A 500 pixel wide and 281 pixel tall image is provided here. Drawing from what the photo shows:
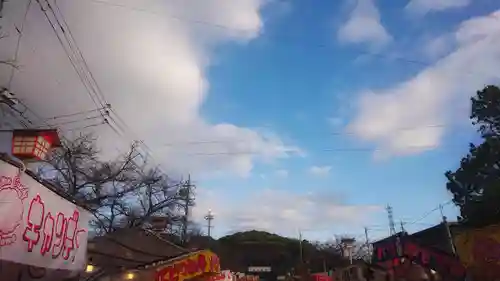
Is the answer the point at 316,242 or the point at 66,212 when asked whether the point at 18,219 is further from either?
the point at 316,242

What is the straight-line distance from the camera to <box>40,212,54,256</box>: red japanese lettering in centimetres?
635

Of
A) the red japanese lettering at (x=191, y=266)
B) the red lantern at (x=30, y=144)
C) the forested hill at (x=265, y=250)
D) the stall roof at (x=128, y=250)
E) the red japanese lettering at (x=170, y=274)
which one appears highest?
the forested hill at (x=265, y=250)

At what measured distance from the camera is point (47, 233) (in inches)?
253

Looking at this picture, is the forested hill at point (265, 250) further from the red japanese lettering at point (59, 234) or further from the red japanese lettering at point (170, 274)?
the red japanese lettering at point (59, 234)

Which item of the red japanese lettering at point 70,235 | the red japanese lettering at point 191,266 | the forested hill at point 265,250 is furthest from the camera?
the forested hill at point 265,250

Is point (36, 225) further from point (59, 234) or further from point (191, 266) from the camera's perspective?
→ point (191, 266)

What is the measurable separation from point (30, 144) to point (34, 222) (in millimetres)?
1829

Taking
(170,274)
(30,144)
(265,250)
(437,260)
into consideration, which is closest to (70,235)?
(30,144)

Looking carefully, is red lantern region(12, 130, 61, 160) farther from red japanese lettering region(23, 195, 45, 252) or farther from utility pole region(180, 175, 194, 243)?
utility pole region(180, 175, 194, 243)

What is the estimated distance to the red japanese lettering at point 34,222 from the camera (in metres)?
5.90

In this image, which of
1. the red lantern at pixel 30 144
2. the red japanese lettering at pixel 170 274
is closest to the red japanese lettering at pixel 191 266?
the red japanese lettering at pixel 170 274

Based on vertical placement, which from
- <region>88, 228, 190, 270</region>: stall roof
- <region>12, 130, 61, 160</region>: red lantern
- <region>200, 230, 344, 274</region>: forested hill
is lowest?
<region>88, 228, 190, 270</region>: stall roof

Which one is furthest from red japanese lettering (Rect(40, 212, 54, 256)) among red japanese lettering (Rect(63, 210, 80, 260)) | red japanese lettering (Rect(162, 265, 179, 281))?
red japanese lettering (Rect(162, 265, 179, 281))

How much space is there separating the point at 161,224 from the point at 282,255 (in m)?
55.0
